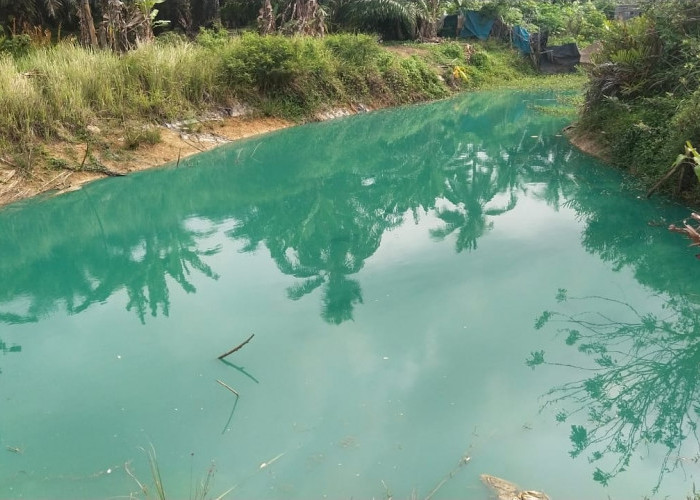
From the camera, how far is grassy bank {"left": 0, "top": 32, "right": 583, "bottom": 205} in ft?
31.8

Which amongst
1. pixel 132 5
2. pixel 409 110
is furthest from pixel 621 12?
pixel 132 5

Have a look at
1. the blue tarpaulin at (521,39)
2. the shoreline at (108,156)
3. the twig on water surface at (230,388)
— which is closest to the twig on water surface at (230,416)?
the twig on water surface at (230,388)

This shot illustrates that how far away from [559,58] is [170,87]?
16.2 metres

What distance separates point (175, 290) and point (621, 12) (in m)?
25.8

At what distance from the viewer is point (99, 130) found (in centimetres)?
1044

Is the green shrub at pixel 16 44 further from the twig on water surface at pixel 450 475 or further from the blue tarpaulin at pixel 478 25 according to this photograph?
the blue tarpaulin at pixel 478 25

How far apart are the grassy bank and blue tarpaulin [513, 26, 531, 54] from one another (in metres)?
4.15

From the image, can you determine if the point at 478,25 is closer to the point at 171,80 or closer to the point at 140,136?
the point at 171,80

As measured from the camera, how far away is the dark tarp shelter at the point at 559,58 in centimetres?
2259

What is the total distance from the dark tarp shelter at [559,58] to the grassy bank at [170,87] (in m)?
3.18

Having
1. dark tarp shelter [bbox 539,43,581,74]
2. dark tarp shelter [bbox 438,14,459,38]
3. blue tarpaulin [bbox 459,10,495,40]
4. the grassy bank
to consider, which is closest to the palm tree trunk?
the grassy bank

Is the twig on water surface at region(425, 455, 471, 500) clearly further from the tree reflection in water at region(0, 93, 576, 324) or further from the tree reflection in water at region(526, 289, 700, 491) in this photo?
the tree reflection in water at region(0, 93, 576, 324)

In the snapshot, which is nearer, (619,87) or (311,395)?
(311,395)

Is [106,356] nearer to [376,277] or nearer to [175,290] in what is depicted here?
[175,290]
